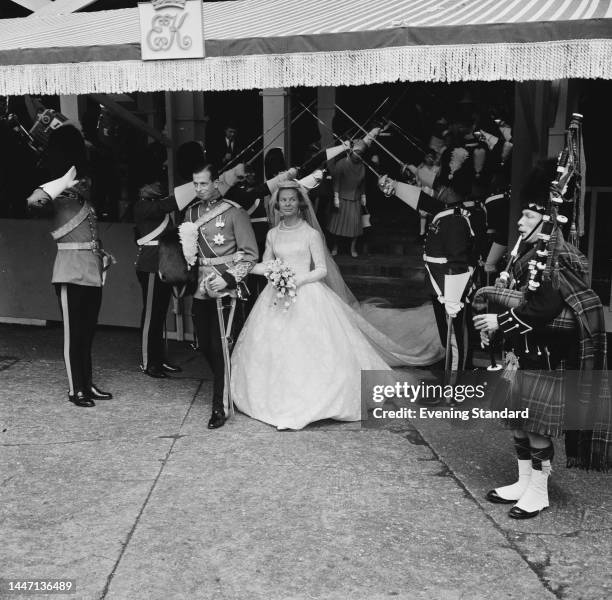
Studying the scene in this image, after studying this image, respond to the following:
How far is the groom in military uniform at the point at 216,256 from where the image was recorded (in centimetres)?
576

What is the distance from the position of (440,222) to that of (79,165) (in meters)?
2.75

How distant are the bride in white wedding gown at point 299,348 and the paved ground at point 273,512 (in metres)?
0.16

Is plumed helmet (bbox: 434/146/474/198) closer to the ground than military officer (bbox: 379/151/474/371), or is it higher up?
higher up

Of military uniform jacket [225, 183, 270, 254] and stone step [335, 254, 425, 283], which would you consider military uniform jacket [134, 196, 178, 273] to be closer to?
military uniform jacket [225, 183, 270, 254]

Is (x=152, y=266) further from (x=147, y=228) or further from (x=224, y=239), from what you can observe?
(x=224, y=239)

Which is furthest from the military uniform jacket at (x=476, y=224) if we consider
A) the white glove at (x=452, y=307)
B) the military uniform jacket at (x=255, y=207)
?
the military uniform jacket at (x=255, y=207)

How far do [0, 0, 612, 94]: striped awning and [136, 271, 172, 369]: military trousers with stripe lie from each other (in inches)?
72.9

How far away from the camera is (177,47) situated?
17.5 feet

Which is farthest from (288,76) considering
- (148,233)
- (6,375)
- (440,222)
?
(6,375)

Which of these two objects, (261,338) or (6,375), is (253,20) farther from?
(6,375)

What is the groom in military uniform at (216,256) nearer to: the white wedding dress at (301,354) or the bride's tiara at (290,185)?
the white wedding dress at (301,354)

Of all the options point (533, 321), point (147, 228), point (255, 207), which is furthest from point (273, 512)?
point (255, 207)

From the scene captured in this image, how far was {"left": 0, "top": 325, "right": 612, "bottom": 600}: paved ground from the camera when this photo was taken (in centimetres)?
369

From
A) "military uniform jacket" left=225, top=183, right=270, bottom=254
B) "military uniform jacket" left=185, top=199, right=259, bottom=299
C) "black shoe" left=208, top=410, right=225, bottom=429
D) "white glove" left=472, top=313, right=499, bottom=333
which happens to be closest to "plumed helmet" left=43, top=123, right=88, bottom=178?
"military uniform jacket" left=185, top=199, right=259, bottom=299
